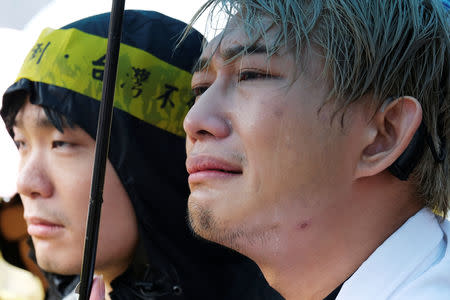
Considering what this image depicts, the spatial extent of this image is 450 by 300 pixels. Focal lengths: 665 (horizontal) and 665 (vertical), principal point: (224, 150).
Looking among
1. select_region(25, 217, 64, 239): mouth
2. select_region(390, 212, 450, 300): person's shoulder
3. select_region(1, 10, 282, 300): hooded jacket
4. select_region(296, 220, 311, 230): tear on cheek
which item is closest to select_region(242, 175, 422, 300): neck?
Answer: select_region(296, 220, 311, 230): tear on cheek

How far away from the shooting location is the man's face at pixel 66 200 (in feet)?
5.78

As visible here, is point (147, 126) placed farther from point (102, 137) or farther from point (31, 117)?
point (102, 137)

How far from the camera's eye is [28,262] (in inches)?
95.0

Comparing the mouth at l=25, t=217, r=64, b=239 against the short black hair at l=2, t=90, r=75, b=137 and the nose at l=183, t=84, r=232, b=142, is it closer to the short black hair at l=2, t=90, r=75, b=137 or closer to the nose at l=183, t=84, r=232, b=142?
the short black hair at l=2, t=90, r=75, b=137

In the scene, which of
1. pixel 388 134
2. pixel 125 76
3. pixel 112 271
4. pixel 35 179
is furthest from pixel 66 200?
pixel 388 134

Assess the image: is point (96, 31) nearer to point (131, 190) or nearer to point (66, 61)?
point (66, 61)

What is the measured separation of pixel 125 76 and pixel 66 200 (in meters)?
0.37

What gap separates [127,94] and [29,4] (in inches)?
29.8

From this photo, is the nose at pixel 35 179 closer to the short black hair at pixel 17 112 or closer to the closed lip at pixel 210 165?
the short black hair at pixel 17 112

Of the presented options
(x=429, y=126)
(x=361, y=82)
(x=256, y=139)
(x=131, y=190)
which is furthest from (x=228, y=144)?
(x=131, y=190)

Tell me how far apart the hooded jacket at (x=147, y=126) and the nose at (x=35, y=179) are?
0.50 ft

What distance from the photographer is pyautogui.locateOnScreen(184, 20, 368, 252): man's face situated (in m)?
1.28

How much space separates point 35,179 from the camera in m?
1.77

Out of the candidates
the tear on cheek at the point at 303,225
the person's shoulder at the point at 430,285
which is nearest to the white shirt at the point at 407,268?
the person's shoulder at the point at 430,285
